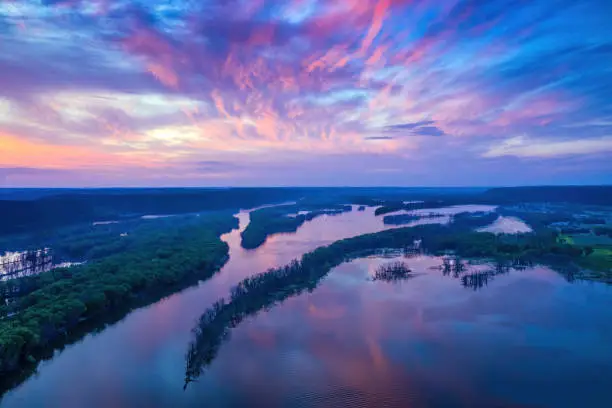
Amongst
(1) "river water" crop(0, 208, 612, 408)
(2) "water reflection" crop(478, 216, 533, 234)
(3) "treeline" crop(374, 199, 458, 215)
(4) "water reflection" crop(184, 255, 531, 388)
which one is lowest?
(1) "river water" crop(0, 208, 612, 408)

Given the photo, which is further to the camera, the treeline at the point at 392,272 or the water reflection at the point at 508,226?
the water reflection at the point at 508,226

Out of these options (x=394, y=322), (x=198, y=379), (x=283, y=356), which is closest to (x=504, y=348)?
(x=394, y=322)

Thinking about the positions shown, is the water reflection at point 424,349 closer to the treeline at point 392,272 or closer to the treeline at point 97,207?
the treeline at point 392,272

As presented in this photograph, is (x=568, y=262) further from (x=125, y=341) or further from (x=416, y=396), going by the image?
(x=125, y=341)

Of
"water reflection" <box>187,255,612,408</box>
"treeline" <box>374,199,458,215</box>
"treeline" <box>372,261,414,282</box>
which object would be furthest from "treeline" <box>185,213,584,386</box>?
"treeline" <box>374,199,458,215</box>

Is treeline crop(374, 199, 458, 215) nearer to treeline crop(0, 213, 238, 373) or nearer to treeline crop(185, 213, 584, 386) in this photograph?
treeline crop(185, 213, 584, 386)

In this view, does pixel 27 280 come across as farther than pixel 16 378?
Yes

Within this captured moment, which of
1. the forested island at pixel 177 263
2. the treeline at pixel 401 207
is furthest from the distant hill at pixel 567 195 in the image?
the forested island at pixel 177 263
